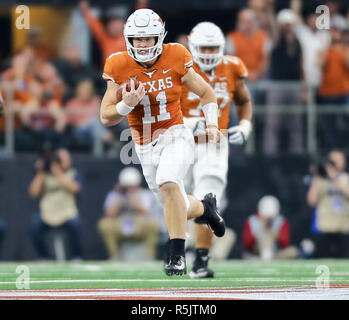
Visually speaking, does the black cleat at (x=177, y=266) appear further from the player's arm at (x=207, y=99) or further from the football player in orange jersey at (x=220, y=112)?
the football player in orange jersey at (x=220, y=112)

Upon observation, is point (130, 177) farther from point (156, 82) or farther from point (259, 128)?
point (156, 82)

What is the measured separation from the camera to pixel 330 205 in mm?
13391

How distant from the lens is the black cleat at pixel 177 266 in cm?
749

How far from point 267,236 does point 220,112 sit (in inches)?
173

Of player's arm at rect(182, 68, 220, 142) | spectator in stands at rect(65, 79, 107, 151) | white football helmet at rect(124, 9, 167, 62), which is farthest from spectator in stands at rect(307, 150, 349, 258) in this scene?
white football helmet at rect(124, 9, 167, 62)

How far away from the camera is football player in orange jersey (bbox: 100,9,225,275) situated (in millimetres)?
7578

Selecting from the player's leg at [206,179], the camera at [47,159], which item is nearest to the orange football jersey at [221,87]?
the player's leg at [206,179]

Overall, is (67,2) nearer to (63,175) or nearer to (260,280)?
(63,175)

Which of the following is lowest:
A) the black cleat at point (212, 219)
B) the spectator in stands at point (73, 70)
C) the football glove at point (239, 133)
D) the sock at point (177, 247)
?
the sock at point (177, 247)

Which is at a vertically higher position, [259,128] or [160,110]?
[160,110]

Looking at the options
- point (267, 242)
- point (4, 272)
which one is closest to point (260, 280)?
point (4, 272)

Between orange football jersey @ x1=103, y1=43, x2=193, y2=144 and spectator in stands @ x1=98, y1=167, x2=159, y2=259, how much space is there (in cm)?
533

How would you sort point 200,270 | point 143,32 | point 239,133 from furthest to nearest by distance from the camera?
point 239,133
point 200,270
point 143,32

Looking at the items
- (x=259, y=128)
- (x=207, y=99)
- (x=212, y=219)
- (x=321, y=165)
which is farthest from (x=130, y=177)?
(x=207, y=99)
